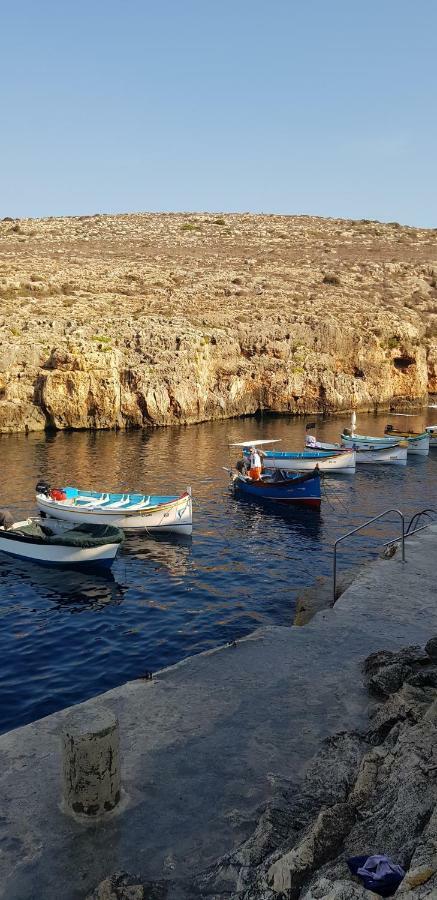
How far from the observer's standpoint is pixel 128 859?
9016mm

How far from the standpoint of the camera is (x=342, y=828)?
8148mm

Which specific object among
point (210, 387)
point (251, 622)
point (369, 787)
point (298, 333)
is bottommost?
point (251, 622)

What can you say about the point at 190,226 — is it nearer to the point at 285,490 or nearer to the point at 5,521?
the point at 285,490

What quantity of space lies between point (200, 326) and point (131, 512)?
53469 millimetres

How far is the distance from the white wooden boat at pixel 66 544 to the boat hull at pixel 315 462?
2206 cm

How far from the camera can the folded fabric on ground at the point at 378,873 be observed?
6441 mm

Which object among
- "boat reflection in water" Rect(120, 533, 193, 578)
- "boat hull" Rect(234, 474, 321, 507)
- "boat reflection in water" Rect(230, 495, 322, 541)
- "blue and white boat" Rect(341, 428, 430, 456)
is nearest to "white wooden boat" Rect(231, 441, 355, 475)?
"blue and white boat" Rect(341, 428, 430, 456)

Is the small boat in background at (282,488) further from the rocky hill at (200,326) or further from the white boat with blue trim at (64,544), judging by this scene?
the rocky hill at (200,326)

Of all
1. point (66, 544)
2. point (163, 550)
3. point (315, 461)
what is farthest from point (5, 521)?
point (315, 461)

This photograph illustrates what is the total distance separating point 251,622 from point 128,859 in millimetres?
12302

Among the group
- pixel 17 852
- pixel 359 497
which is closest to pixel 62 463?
pixel 359 497

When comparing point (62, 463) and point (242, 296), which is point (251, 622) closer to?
point (62, 463)

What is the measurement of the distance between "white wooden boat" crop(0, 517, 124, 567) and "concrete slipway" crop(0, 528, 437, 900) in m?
9.58

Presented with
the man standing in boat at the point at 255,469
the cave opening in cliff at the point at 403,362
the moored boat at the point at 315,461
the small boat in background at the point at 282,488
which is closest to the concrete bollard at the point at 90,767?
the small boat in background at the point at 282,488
